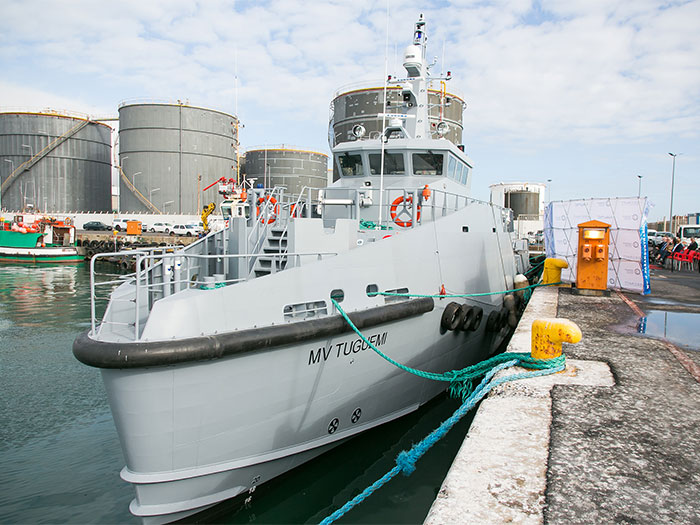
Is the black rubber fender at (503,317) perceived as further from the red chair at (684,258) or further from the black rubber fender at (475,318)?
the red chair at (684,258)

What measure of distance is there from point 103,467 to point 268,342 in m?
3.23

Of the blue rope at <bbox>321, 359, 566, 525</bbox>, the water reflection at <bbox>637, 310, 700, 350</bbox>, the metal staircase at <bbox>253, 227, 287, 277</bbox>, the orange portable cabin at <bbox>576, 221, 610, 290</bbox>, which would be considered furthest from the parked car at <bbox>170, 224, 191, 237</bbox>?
the blue rope at <bbox>321, 359, 566, 525</bbox>

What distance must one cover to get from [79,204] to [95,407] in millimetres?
47373

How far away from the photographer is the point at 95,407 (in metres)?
7.84

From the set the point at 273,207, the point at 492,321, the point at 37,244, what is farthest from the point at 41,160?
the point at 492,321

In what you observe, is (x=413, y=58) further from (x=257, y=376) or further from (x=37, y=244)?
(x=37, y=244)

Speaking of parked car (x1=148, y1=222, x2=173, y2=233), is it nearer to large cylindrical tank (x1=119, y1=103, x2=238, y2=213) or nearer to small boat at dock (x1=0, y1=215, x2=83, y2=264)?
large cylindrical tank (x1=119, y1=103, x2=238, y2=213)

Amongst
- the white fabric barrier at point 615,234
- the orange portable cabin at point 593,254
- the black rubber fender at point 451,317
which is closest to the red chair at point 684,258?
the white fabric barrier at point 615,234

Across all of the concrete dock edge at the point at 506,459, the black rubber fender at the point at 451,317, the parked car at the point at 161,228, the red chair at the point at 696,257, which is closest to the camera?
the concrete dock edge at the point at 506,459

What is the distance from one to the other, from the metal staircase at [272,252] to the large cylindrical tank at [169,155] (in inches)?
1561

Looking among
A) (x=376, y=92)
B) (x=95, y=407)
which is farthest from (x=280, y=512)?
(x=376, y=92)

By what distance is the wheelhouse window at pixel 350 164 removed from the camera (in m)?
9.47

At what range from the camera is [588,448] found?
319 cm

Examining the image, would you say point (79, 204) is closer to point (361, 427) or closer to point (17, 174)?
point (17, 174)
